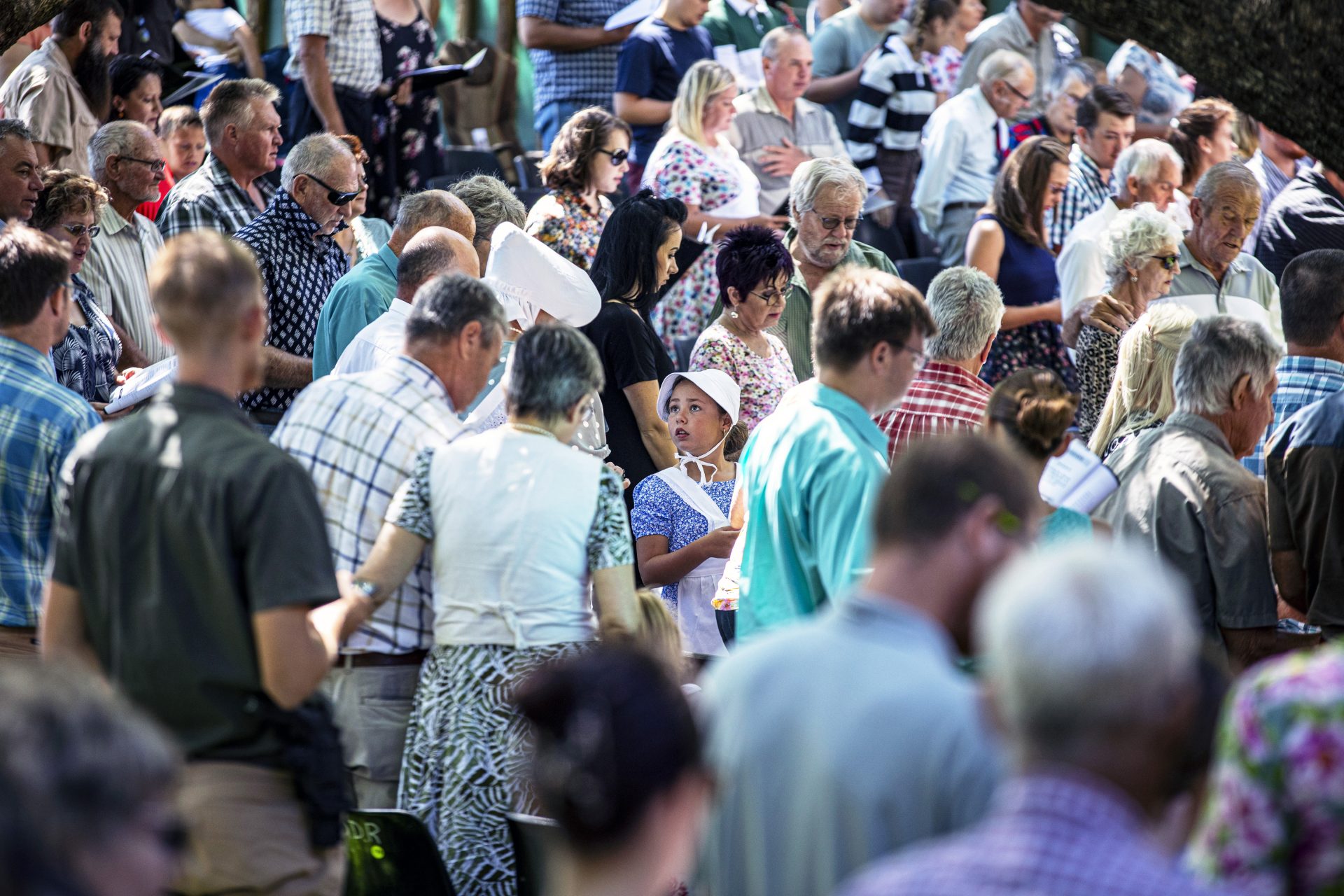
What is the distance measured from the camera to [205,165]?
262 inches

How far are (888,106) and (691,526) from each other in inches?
208

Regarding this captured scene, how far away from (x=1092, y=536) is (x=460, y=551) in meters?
1.60

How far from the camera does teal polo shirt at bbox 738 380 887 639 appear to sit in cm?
333

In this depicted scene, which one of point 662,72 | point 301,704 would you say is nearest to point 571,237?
point 662,72

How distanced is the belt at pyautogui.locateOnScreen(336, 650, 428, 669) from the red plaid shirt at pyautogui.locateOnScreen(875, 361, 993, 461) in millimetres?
1786

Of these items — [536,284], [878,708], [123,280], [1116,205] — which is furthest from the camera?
[1116,205]

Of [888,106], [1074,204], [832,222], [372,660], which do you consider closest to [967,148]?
[888,106]

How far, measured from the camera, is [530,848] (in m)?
3.69

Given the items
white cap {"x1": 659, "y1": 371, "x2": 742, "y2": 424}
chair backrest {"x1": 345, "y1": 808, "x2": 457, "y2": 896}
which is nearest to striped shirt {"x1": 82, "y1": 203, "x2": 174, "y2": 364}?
white cap {"x1": 659, "y1": 371, "x2": 742, "y2": 424}

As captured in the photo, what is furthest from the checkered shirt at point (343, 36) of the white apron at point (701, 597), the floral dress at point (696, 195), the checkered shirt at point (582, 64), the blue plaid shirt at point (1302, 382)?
the blue plaid shirt at point (1302, 382)

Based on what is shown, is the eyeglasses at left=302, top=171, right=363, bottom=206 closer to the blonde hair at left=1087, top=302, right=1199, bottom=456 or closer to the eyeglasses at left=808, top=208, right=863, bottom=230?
the eyeglasses at left=808, top=208, right=863, bottom=230

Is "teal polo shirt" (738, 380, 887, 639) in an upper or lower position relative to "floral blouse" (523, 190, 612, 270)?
upper

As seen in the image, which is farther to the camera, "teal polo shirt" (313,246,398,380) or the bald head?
"teal polo shirt" (313,246,398,380)

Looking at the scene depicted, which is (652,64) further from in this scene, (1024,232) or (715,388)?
(715,388)
